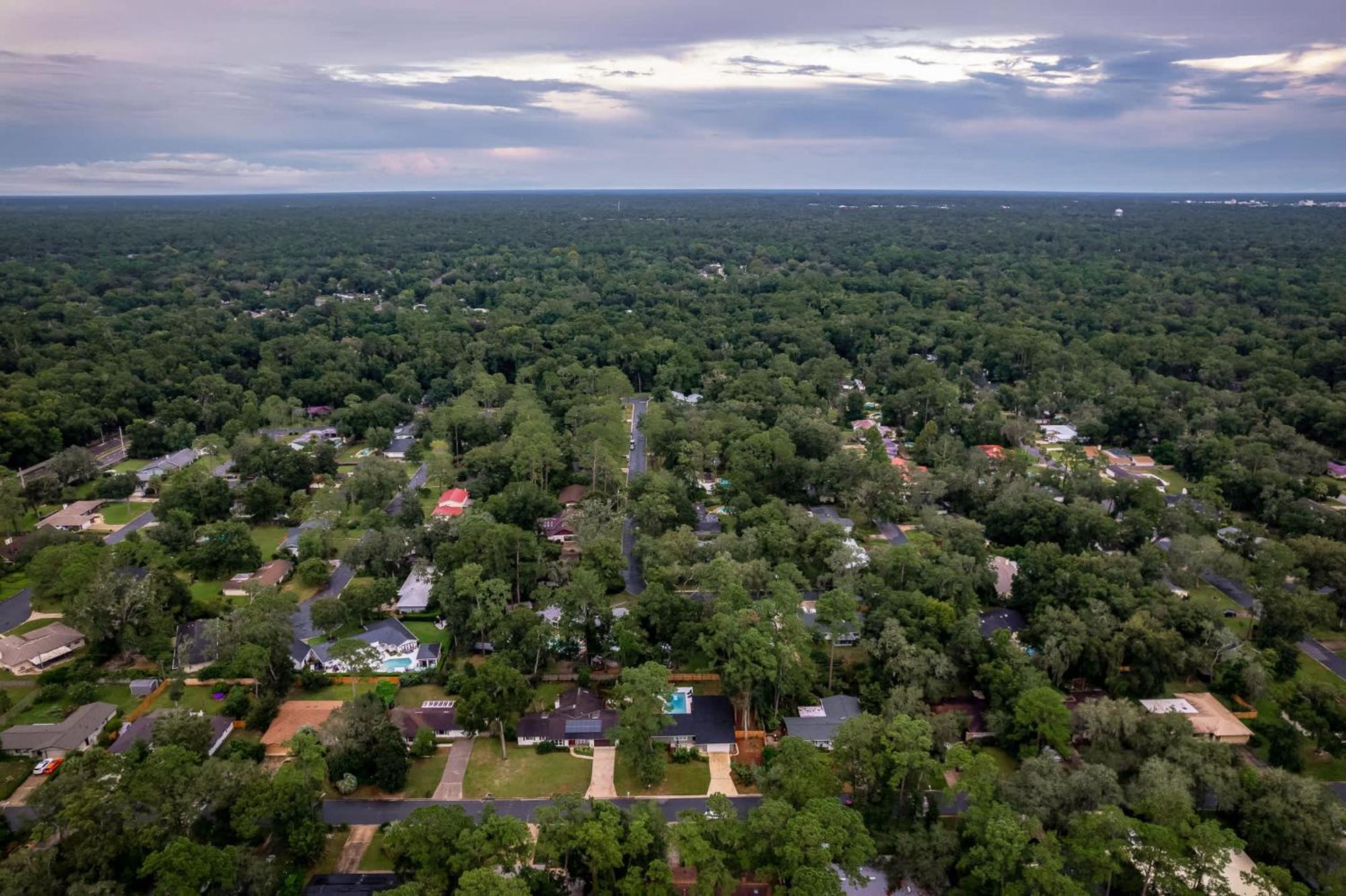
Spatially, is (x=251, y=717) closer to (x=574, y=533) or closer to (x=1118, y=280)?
(x=574, y=533)

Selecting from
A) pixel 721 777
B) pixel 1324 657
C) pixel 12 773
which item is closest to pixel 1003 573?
pixel 1324 657

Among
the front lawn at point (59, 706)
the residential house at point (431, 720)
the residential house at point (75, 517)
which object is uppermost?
the residential house at point (75, 517)

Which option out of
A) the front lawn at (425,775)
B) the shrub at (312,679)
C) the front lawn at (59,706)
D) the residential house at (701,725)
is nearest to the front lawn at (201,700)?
the front lawn at (59,706)

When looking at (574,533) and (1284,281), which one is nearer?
(574,533)

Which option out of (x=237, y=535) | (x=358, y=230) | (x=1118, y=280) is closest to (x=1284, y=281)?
(x=1118, y=280)

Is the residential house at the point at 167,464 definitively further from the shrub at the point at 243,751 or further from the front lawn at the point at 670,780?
the front lawn at the point at 670,780
